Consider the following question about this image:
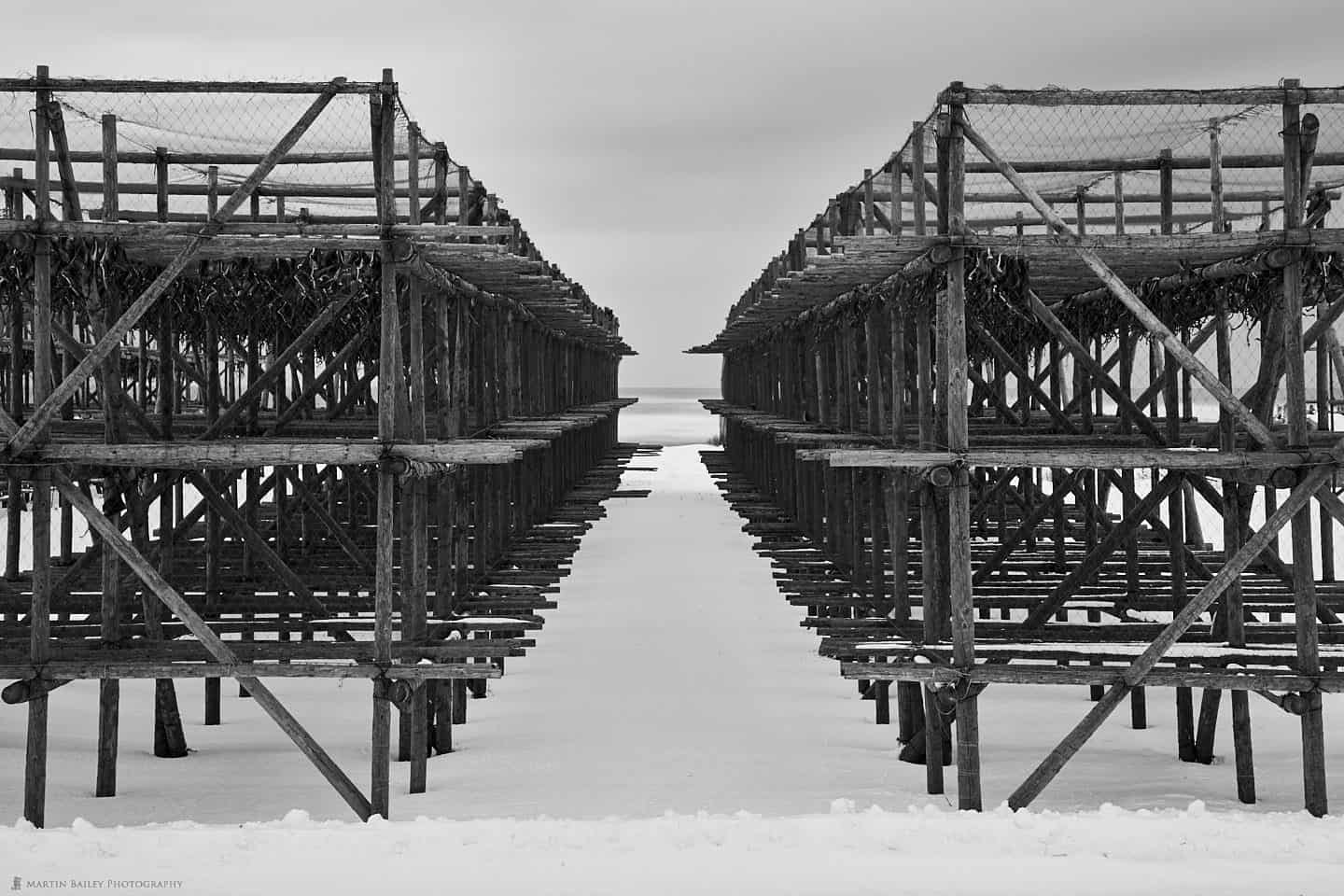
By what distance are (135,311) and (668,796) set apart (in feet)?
A: 16.0

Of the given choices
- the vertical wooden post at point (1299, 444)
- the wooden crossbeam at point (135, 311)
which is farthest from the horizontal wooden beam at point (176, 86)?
the vertical wooden post at point (1299, 444)

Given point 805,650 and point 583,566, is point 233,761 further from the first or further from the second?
point 583,566

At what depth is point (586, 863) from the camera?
8.29 metres

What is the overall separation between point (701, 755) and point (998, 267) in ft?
14.8

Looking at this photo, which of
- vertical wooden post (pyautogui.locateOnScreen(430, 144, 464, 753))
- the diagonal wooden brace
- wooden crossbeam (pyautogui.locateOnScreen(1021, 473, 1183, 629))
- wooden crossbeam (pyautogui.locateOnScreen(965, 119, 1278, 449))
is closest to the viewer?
wooden crossbeam (pyautogui.locateOnScreen(965, 119, 1278, 449))

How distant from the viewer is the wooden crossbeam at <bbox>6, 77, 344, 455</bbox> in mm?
10055

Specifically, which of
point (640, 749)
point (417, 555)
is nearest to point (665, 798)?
point (640, 749)

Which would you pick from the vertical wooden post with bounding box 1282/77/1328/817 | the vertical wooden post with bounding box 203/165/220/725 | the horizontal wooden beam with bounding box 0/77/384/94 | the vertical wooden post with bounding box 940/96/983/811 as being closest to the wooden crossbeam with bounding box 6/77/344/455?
the horizontal wooden beam with bounding box 0/77/384/94

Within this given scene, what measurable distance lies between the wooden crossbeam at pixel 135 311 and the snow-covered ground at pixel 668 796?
260 centimetres

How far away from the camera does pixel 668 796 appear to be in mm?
11047

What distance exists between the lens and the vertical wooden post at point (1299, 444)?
10.2 m

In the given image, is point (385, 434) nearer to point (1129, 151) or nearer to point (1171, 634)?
point (1171, 634)

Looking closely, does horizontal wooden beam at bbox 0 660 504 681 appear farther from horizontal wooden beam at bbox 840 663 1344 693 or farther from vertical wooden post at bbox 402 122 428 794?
horizontal wooden beam at bbox 840 663 1344 693

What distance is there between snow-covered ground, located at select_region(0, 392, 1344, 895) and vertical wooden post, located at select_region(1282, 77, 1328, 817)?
0.50 m
